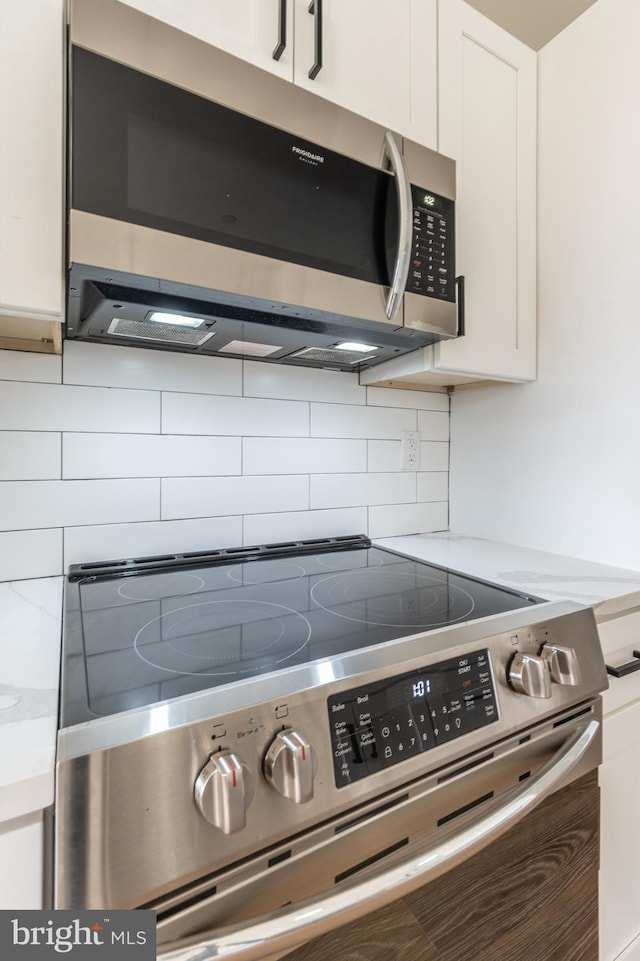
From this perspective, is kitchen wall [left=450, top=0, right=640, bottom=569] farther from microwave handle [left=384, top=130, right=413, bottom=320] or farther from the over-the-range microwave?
microwave handle [left=384, top=130, right=413, bottom=320]

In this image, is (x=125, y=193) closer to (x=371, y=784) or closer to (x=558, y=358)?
(x=371, y=784)

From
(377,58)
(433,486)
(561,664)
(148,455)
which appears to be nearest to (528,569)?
(561,664)

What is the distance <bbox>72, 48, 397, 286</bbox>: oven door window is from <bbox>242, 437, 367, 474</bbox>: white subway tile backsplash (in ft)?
1.62

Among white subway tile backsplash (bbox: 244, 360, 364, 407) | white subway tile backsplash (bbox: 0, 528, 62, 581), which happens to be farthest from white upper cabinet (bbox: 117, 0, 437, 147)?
white subway tile backsplash (bbox: 0, 528, 62, 581)

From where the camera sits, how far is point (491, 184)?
3.88ft

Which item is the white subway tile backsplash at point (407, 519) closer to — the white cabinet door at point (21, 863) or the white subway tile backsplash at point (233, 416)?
the white subway tile backsplash at point (233, 416)

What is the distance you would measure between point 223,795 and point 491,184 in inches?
55.2

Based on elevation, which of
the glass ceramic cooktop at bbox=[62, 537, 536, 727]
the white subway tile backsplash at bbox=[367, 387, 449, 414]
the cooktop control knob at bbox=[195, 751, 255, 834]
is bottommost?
the cooktop control knob at bbox=[195, 751, 255, 834]

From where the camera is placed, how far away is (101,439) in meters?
1.02

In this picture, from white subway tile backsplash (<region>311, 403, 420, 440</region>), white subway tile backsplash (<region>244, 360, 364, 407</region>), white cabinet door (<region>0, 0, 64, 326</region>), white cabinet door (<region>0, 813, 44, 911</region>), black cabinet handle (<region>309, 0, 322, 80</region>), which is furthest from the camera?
white subway tile backsplash (<region>311, 403, 420, 440</region>)

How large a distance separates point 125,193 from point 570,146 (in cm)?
116

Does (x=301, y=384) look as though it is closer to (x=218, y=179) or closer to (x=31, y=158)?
(x=218, y=179)

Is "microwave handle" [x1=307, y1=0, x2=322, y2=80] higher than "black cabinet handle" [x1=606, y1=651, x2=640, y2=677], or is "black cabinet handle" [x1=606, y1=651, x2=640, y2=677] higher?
"microwave handle" [x1=307, y1=0, x2=322, y2=80]

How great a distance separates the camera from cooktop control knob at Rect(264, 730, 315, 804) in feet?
1.56
